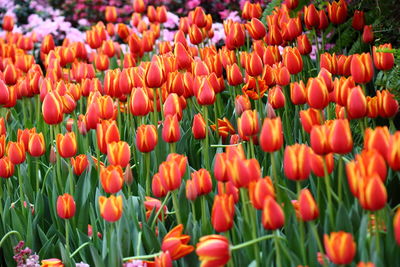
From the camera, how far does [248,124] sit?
84.3 inches

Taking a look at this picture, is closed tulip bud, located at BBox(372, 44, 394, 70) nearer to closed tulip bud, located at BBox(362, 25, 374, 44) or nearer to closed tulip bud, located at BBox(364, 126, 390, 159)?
closed tulip bud, located at BBox(362, 25, 374, 44)

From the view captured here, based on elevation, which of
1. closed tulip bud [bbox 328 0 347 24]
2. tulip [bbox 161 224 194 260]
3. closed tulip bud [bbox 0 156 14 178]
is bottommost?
tulip [bbox 161 224 194 260]

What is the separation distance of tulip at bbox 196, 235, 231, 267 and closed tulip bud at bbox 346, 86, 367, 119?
2.08 feet

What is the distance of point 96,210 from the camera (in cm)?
249

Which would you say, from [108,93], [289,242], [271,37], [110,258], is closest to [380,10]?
[271,37]

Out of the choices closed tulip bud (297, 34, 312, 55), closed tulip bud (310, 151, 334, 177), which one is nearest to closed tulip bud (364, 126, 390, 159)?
closed tulip bud (310, 151, 334, 177)

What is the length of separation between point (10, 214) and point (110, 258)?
0.74m

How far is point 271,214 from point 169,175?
42 centimetres

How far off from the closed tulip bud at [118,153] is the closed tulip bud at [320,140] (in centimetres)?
68

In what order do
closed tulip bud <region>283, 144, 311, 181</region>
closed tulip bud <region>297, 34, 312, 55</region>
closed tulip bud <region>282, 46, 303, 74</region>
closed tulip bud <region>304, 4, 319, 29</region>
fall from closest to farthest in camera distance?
closed tulip bud <region>283, 144, 311, 181</region>
closed tulip bud <region>282, 46, 303, 74</region>
closed tulip bud <region>297, 34, 312, 55</region>
closed tulip bud <region>304, 4, 319, 29</region>

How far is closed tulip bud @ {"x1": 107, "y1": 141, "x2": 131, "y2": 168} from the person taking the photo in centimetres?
219

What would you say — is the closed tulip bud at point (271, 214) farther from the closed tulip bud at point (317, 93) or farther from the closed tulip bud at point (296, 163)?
the closed tulip bud at point (317, 93)

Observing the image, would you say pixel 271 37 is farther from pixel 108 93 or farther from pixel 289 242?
pixel 289 242

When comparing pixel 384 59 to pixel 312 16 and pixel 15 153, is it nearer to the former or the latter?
pixel 312 16
